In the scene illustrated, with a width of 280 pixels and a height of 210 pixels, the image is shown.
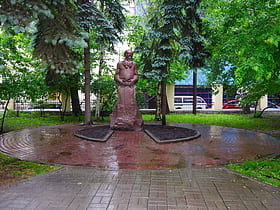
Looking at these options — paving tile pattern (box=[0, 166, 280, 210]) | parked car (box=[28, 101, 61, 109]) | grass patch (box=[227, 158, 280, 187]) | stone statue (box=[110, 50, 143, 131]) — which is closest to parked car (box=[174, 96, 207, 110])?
parked car (box=[28, 101, 61, 109])

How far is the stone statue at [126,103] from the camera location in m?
10.9

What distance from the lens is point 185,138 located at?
9.22 m

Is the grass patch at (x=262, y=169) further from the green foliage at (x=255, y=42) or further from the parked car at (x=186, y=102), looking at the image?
the parked car at (x=186, y=102)

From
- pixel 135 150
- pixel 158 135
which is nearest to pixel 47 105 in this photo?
pixel 158 135

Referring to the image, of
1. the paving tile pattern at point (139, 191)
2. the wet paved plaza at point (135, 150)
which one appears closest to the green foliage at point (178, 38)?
the wet paved plaza at point (135, 150)

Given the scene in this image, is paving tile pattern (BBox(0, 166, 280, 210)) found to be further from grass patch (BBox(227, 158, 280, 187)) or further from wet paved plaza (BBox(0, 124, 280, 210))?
grass patch (BBox(227, 158, 280, 187))

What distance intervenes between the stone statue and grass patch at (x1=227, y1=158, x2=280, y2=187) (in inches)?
216

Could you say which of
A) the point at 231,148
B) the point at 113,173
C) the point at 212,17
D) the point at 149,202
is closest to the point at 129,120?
the point at 231,148

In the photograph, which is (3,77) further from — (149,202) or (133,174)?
(149,202)

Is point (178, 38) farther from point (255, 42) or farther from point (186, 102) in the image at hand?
point (186, 102)

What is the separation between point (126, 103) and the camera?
36.2 feet

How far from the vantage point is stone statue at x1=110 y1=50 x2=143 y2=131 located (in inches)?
429

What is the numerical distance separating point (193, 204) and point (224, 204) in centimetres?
49

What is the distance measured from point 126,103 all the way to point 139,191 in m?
6.82
